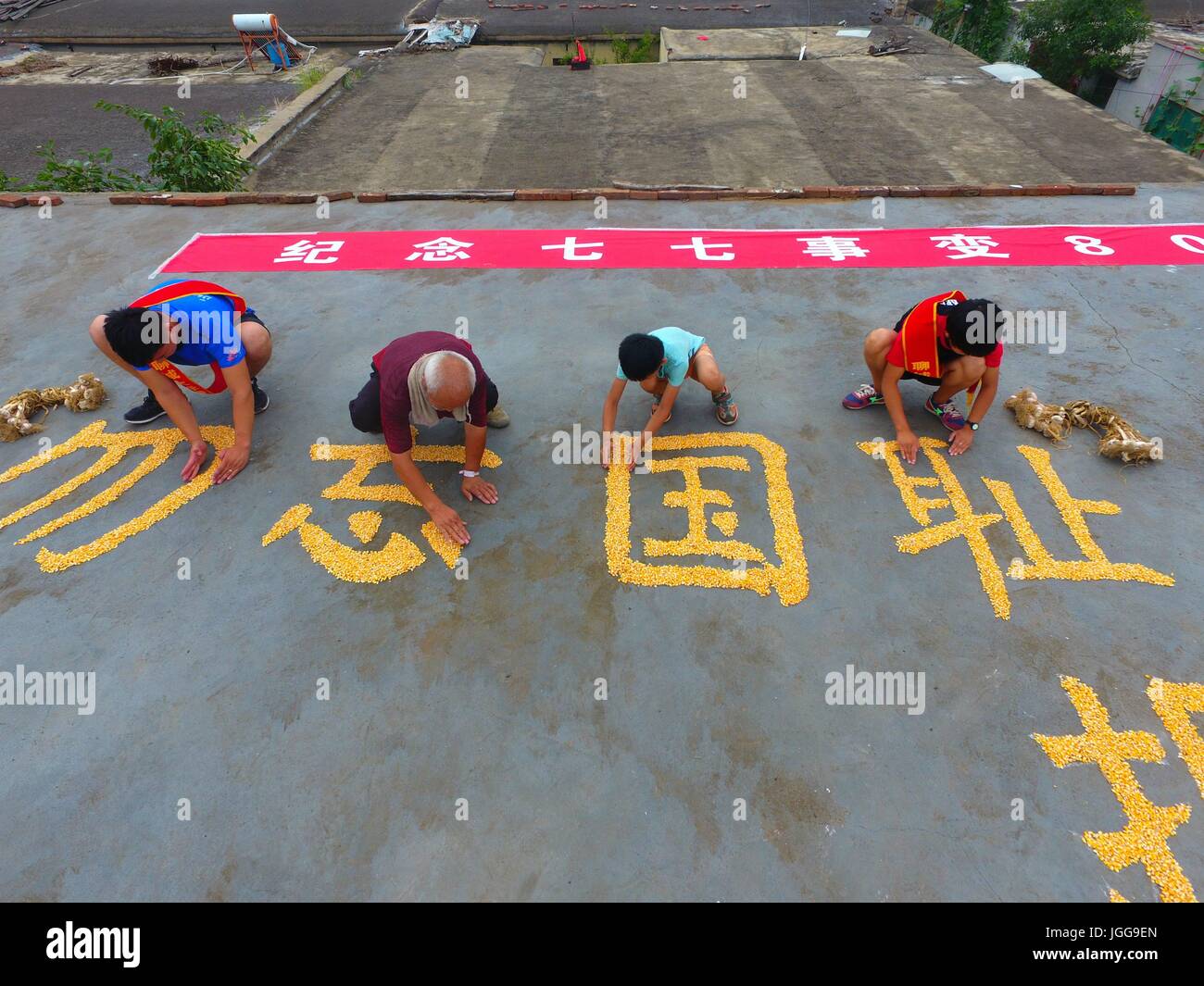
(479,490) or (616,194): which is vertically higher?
(616,194)

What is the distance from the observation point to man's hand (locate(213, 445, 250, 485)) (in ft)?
13.4

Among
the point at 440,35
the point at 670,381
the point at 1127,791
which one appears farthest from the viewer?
the point at 440,35

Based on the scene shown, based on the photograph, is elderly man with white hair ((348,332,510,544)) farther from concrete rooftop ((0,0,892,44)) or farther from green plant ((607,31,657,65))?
concrete rooftop ((0,0,892,44))

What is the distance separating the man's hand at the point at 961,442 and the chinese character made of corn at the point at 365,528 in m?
2.99

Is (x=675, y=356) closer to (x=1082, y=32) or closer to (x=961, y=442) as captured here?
(x=961, y=442)

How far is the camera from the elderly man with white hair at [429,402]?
127 inches

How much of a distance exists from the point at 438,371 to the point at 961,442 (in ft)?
10.9

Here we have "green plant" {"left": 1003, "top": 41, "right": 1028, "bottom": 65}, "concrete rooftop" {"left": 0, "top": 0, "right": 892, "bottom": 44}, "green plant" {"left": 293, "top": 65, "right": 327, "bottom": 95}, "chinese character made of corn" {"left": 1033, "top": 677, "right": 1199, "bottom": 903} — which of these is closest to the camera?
"chinese character made of corn" {"left": 1033, "top": 677, "right": 1199, "bottom": 903}

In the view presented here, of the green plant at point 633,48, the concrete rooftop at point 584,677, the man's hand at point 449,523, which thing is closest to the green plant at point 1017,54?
the green plant at point 633,48

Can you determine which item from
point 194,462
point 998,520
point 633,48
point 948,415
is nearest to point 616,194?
point 948,415

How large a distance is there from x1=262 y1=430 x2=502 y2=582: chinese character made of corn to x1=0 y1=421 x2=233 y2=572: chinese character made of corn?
2.48ft

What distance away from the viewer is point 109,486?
13.5ft

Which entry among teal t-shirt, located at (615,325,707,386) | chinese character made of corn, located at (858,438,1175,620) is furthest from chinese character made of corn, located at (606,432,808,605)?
chinese character made of corn, located at (858,438,1175,620)
